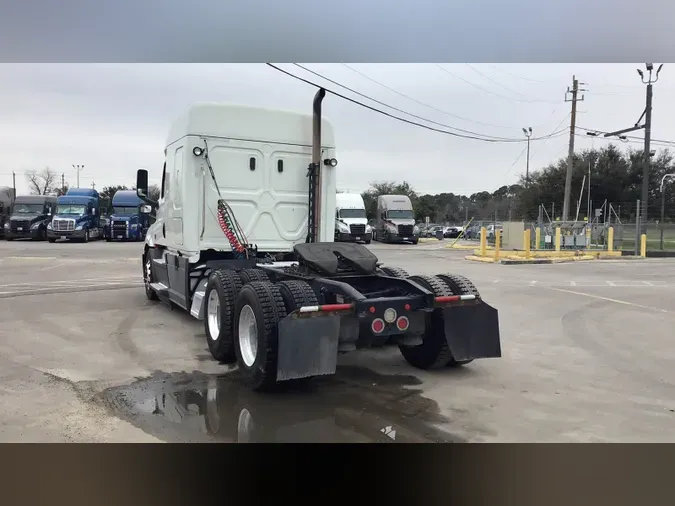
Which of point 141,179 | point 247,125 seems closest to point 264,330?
point 247,125

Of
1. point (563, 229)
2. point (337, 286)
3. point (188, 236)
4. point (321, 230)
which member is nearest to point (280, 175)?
point (321, 230)

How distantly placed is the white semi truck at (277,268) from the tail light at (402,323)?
0.01m

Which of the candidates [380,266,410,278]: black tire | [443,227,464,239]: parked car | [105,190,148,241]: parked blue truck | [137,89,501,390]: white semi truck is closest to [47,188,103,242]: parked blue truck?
[105,190,148,241]: parked blue truck

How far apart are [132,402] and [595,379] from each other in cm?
478

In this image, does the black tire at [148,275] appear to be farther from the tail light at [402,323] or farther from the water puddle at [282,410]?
the tail light at [402,323]

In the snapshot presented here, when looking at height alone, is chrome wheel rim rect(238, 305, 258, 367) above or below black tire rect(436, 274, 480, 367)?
below

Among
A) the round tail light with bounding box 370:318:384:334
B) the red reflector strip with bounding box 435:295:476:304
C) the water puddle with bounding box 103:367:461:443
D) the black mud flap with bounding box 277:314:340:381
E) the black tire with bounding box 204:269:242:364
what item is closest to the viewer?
the water puddle with bounding box 103:367:461:443

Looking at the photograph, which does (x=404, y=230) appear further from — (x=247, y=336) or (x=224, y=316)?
(x=247, y=336)

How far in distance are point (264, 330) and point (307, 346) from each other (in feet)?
1.40

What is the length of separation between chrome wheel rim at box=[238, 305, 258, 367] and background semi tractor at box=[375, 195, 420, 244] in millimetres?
33793

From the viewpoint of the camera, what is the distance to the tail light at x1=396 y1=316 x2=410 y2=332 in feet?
18.6

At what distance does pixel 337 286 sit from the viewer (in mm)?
5828

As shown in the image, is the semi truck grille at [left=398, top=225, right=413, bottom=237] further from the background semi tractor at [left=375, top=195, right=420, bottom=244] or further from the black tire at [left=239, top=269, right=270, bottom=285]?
the black tire at [left=239, top=269, right=270, bottom=285]

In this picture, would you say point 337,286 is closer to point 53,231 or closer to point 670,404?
point 670,404
